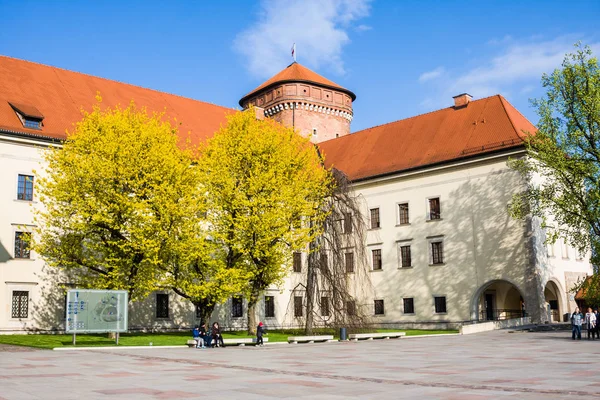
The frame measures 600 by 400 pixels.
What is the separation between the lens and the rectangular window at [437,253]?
146 feet

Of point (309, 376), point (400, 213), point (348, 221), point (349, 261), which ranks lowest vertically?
point (309, 376)

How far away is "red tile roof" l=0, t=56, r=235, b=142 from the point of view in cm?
3728

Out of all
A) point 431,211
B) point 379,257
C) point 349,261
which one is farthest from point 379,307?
point 349,261

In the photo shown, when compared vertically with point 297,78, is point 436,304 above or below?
below


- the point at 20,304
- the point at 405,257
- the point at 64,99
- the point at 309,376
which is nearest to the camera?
the point at 309,376

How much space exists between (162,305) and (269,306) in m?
9.21

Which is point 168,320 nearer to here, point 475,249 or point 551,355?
point 475,249

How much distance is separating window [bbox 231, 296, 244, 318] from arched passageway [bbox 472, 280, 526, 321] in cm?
1649

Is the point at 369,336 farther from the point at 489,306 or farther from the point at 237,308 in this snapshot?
the point at 489,306

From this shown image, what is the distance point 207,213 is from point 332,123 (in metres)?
28.3

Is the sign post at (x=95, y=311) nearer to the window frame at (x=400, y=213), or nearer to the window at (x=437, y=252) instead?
the window at (x=437, y=252)

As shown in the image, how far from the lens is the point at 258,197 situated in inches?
1308

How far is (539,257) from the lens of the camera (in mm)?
40094

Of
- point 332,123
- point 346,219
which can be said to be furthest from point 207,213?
point 332,123
